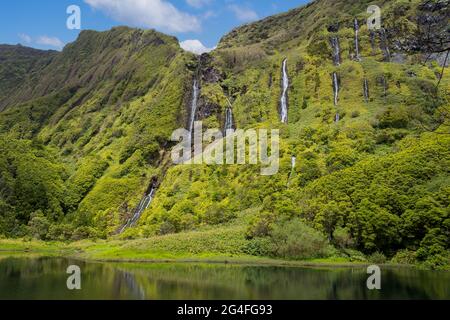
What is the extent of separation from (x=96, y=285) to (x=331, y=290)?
2807 centimetres

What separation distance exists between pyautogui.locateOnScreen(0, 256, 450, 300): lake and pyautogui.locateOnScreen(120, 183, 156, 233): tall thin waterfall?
70435 millimetres

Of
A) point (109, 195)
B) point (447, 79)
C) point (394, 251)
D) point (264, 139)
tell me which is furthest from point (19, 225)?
point (447, 79)

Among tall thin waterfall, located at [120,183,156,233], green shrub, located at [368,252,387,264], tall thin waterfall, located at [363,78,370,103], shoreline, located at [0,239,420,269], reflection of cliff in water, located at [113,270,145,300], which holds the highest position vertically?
tall thin waterfall, located at [363,78,370,103]

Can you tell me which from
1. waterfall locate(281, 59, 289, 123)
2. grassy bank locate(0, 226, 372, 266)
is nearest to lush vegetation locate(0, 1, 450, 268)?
grassy bank locate(0, 226, 372, 266)

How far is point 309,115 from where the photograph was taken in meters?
170

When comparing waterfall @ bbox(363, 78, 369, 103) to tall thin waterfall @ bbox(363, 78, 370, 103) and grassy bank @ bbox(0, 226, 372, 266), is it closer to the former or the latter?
tall thin waterfall @ bbox(363, 78, 370, 103)

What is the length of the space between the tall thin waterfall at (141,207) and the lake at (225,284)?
70.4 metres

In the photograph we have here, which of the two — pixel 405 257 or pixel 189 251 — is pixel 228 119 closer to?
pixel 189 251

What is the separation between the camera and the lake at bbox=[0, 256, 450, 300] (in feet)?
169

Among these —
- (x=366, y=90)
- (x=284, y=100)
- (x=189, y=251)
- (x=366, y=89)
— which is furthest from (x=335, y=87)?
(x=189, y=251)

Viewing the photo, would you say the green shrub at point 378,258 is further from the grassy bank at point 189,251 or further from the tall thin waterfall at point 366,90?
the tall thin waterfall at point 366,90

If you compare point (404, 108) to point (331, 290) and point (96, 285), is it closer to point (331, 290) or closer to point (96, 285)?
point (331, 290)

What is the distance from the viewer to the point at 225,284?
61156mm

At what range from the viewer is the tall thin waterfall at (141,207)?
6078 inches
